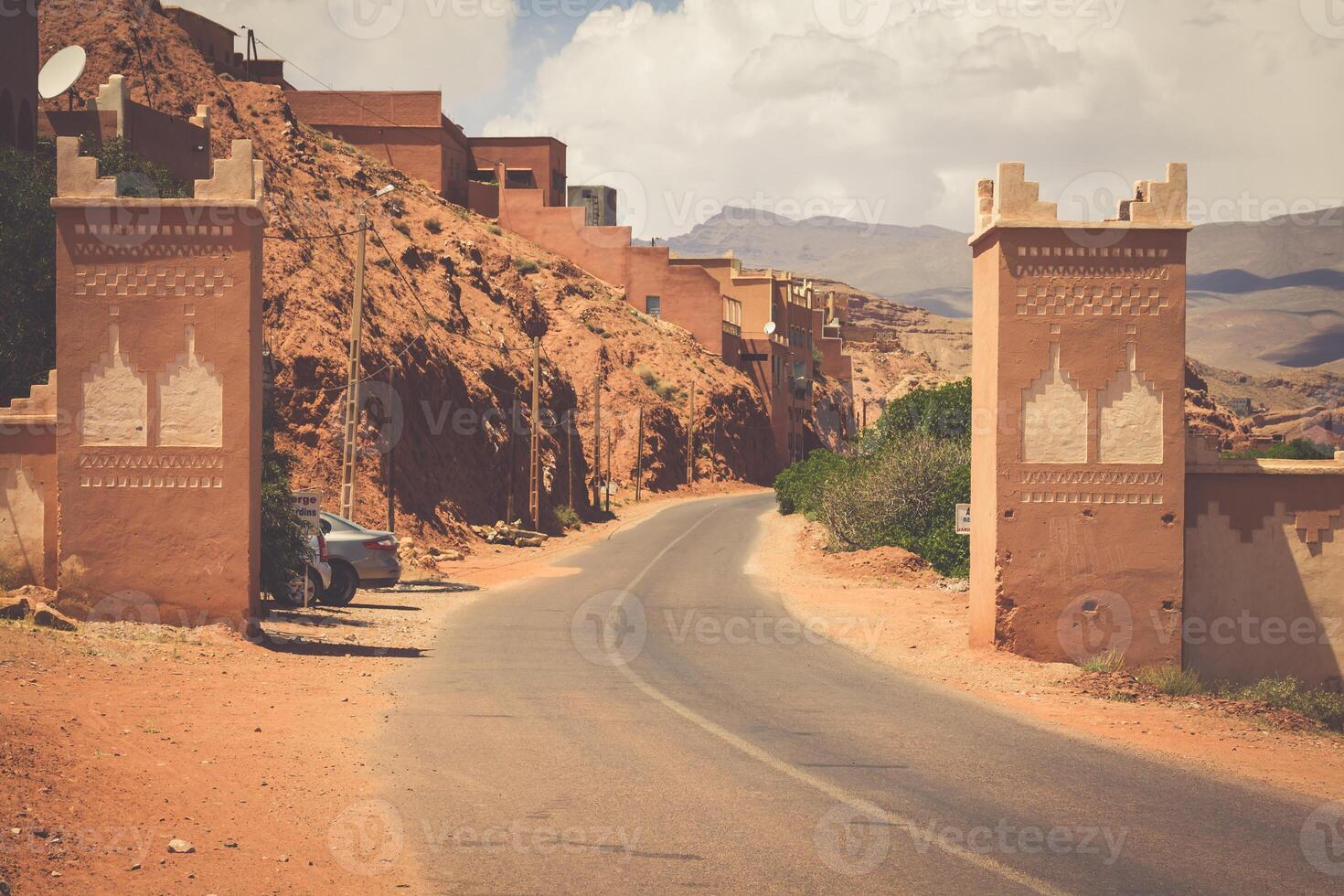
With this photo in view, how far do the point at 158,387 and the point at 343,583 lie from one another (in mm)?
7611

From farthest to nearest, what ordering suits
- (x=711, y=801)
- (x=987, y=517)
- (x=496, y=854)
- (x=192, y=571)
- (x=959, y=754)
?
(x=987, y=517) < (x=192, y=571) < (x=959, y=754) < (x=711, y=801) < (x=496, y=854)

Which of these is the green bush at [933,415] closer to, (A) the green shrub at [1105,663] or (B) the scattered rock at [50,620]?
(A) the green shrub at [1105,663]

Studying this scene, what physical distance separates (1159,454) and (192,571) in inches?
496

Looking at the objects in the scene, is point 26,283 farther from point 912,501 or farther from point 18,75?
point 912,501

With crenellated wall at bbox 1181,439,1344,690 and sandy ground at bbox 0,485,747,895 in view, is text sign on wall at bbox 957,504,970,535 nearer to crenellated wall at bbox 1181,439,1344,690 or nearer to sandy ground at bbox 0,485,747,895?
crenellated wall at bbox 1181,439,1344,690

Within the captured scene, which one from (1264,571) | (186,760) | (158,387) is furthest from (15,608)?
(1264,571)

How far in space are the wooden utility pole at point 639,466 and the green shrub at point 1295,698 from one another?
48.9m

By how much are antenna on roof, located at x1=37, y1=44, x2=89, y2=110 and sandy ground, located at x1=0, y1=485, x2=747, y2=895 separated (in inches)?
671

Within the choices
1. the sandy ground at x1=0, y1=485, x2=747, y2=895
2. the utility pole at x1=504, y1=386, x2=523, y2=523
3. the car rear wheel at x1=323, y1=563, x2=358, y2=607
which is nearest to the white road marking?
the sandy ground at x1=0, y1=485, x2=747, y2=895

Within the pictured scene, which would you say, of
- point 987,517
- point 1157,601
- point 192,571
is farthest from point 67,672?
point 1157,601

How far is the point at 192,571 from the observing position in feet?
51.5

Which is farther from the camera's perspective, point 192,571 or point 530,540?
point 530,540


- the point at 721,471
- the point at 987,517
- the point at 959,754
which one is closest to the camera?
the point at 959,754

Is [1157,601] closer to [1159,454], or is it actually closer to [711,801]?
[1159,454]
